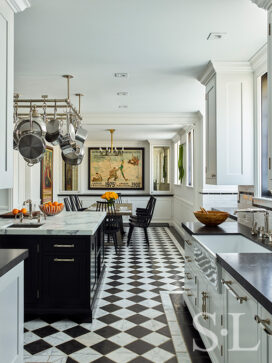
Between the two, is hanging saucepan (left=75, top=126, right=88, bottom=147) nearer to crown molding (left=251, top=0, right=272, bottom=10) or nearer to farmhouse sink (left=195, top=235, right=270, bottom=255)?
farmhouse sink (left=195, top=235, right=270, bottom=255)

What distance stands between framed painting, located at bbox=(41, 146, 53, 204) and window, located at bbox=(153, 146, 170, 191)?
3.06m

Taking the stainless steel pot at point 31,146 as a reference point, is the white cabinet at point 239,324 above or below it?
below

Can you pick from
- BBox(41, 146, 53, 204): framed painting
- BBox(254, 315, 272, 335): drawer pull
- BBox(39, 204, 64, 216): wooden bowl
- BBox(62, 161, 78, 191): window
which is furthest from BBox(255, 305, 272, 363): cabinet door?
BBox(62, 161, 78, 191): window

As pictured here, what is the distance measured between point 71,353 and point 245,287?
5.47 feet

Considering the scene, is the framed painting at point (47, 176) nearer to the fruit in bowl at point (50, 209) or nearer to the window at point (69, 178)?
the window at point (69, 178)

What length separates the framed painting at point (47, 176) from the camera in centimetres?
812

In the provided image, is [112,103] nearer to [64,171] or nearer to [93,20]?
[93,20]

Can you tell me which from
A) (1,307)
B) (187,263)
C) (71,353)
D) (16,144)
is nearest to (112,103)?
(16,144)

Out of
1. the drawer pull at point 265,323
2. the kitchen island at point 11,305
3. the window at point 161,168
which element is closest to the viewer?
the drawer pull at point 265,323

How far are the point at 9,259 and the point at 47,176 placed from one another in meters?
6.88

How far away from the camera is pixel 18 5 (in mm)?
2209

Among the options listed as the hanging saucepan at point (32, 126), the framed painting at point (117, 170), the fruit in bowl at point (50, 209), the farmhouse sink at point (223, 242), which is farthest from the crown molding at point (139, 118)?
the framed painting at point (117, 170)

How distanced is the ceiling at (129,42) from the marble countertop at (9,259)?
1.70 m

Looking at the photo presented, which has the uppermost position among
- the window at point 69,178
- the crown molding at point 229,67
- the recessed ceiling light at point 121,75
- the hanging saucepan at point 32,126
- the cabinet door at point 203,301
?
the recessed ceiling light at point 121,75
